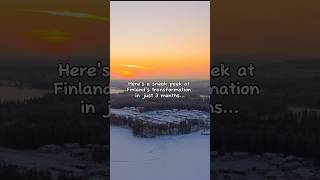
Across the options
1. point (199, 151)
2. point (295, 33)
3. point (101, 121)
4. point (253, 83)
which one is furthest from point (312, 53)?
point (101, 121)

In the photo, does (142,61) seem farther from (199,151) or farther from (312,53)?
(312,53)

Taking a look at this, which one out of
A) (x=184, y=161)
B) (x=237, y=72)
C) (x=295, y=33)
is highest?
(x=295, y=33)

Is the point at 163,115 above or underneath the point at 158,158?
above

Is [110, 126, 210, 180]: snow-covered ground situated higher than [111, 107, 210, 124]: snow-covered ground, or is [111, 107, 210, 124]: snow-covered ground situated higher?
[111, 107, 210, 124]: snow-covered ground

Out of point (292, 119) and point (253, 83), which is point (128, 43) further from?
point (292, 119)

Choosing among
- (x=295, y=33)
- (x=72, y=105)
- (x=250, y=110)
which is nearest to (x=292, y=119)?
(x=250, y=110)

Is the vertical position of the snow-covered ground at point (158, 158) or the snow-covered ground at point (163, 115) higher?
the snow-covered ground at point (163, 115)

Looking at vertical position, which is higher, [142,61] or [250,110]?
[142,61]
